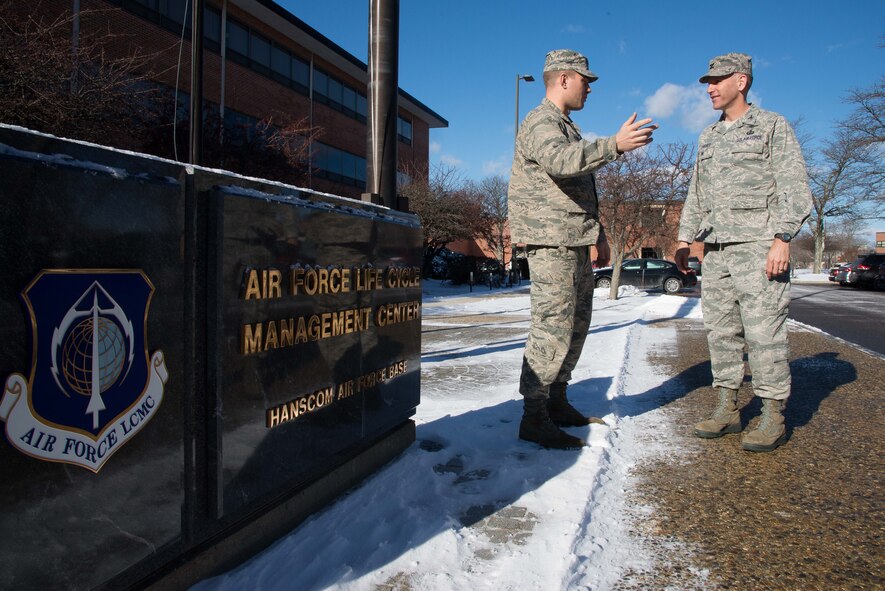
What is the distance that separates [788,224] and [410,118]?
30667 mm

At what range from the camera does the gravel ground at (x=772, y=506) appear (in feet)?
5.76

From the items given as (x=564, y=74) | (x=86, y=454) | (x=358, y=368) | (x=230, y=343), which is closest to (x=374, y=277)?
(x=358, y=368)

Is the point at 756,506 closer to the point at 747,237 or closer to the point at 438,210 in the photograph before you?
the point at 747,237

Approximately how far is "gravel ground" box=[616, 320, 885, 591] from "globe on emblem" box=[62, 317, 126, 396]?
1478mm

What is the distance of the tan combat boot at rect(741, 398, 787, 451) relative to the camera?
2.90 metres

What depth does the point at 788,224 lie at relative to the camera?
2953 millimetres

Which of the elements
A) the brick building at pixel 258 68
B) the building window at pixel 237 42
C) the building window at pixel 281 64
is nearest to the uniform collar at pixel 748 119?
the brick building at pixel 258 68

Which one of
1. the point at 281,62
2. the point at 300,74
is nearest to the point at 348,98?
the point at 300,74

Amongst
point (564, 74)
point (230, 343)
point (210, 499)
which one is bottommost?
point (210, 499)

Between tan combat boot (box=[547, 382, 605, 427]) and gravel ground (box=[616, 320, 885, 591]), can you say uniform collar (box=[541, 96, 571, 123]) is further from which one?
gravel ground (box=[616, 320, 885, 591])

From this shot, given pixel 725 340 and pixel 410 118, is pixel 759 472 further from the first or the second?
pixel 410 118

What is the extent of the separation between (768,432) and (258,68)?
2102 cm

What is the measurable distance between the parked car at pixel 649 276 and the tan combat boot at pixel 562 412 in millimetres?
18821

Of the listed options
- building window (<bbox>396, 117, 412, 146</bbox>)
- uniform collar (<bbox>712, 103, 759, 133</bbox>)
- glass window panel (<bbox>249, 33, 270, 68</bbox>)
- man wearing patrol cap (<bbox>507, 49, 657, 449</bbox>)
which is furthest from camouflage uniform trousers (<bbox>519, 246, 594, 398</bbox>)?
building window (<bbox>396, 117, 412, 146</bbox>)
